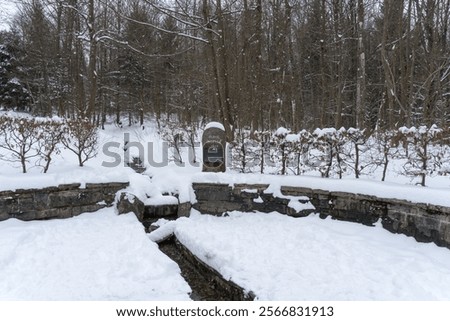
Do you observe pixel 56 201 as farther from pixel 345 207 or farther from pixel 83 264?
pixel 345 207

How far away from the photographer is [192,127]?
10.8 meters

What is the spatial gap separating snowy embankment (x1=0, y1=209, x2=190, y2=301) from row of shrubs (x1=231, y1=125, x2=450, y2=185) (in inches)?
123

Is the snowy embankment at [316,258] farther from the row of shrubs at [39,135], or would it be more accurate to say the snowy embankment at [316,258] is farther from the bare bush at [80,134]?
the row of shrubs at [39,135]

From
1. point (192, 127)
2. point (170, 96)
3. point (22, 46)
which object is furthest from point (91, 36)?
point (22, 46)

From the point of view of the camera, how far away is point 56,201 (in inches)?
233

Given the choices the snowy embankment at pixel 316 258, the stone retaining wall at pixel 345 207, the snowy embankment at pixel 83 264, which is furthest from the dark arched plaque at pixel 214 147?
the snowy embankment at pixel 83 264

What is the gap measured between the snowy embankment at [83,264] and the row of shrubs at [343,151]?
10.3 feet

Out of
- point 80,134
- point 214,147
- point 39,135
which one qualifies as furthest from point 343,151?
point 39,135

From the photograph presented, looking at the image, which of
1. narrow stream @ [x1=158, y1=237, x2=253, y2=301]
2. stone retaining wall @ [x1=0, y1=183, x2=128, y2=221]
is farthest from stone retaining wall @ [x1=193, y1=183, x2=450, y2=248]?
stone retaining wall @ [x1=0, y1=183, x2=128, y2=221]

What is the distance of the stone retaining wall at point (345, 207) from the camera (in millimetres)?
4438

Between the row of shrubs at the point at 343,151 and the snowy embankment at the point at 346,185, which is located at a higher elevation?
the row of shrubs at the point at 343,151

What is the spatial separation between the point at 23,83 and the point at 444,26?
25961mm

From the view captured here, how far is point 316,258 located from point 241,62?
11.4 m

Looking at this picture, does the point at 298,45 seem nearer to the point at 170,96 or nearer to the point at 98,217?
the point at 170,96
